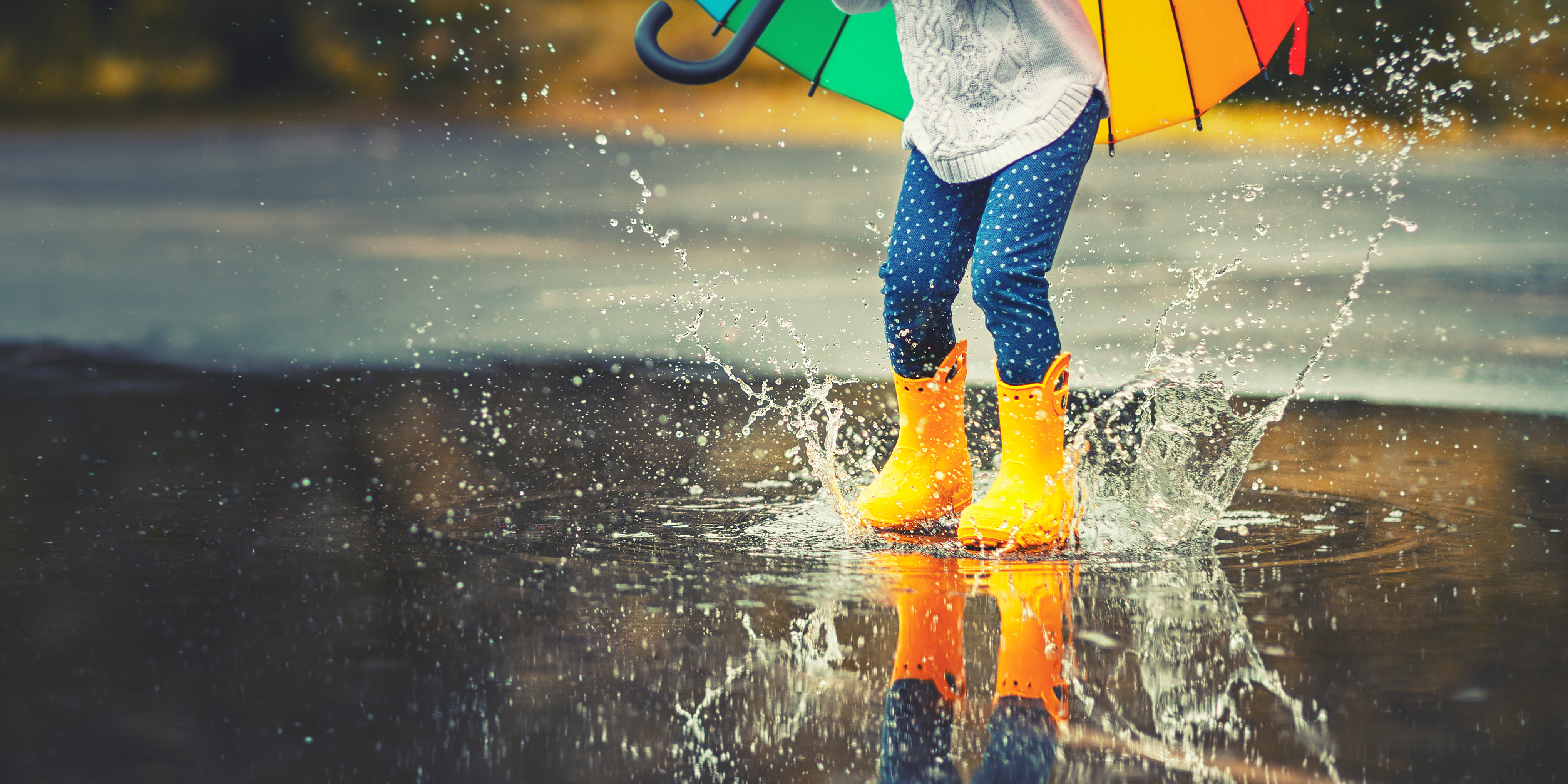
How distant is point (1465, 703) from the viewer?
313 centimetres

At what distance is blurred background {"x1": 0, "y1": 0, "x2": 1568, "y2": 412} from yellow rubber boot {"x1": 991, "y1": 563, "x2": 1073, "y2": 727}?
1986mm

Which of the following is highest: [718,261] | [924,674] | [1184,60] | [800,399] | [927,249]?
[718,261]

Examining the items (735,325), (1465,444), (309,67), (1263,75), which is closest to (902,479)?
(1263,75)

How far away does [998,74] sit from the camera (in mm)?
4176

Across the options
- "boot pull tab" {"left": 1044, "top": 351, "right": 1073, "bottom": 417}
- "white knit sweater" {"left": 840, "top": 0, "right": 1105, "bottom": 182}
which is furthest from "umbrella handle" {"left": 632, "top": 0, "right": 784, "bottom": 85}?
"boot pull tab" {"left": 1044, "top": 351, "right": 1073, "bottom": 417}

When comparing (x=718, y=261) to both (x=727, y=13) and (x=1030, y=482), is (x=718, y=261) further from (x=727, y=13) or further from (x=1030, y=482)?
(x=1030, y=482)

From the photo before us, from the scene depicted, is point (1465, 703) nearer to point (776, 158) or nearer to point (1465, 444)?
point (1465, 444)

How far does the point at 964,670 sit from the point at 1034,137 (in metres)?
1.37

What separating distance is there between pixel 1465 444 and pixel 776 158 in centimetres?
1178

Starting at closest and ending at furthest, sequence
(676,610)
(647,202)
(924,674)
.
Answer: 1. (924,674)
2. (676,610)
3. (647,202)

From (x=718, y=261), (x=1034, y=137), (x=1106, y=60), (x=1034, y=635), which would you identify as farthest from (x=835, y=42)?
(x=718, y=261)

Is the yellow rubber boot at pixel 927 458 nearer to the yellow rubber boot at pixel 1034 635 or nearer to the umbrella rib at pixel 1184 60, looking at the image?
the yellow rubber boot at pixel 1034 635

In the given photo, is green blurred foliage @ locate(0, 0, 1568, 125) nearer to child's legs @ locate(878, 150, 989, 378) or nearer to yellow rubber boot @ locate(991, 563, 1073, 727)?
child's legs @ locate(878, 150, 989, 378)

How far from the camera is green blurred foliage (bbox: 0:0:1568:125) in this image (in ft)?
75.0
